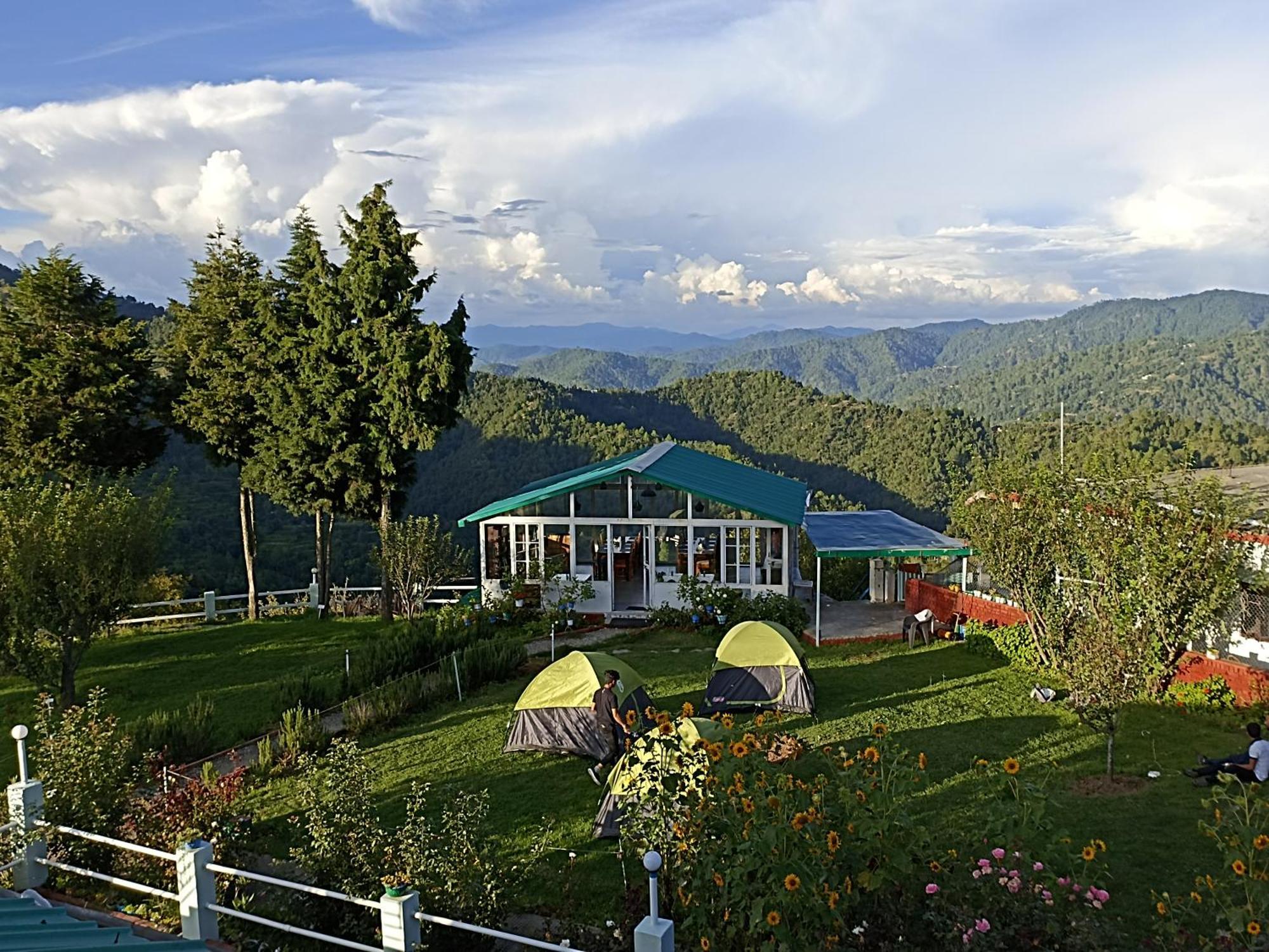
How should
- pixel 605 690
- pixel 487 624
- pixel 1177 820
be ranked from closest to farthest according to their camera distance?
pixel 1177 820
pixel 605 690
pixel 487 624

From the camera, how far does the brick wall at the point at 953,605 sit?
15977mm

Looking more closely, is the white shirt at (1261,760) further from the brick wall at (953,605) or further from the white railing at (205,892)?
the white railing at (205,892)

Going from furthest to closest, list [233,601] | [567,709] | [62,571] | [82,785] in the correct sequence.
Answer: [233,601], [62,571], [567,709], [82,785]

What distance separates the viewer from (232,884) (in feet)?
22.7

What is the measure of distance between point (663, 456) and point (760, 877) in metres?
16.3

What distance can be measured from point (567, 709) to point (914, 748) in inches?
164

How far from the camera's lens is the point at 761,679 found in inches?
475

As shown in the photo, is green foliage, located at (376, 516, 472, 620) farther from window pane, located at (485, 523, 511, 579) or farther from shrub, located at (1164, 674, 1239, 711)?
shrub, located at (1164, 674, 1239, 711)

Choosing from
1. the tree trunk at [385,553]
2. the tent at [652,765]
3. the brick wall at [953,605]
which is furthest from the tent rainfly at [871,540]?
the tree trunk at [385,553]

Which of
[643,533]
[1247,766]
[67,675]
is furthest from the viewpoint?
[643,533]

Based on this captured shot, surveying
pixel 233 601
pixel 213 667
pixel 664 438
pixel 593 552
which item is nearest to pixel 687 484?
pixel 593 552

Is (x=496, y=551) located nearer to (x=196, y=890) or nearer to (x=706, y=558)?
(x=706, y=558)

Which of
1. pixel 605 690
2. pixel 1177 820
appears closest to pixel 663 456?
pixel 605 690

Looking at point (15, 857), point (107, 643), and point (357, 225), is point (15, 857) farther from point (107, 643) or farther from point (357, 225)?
point (357, 225)
